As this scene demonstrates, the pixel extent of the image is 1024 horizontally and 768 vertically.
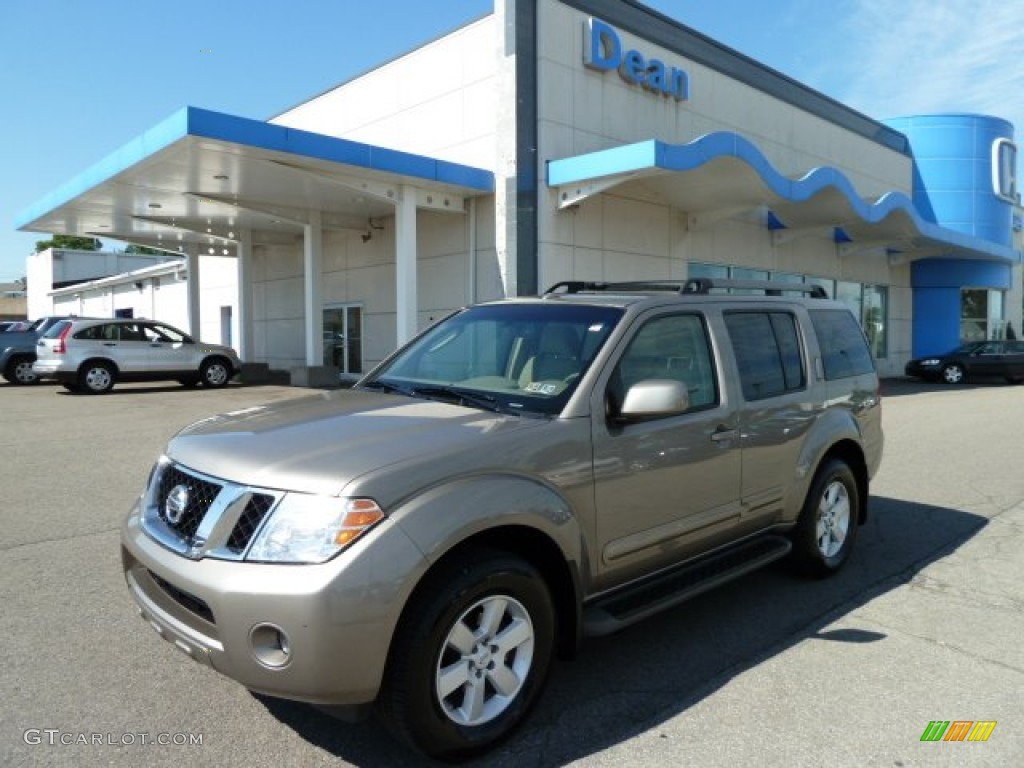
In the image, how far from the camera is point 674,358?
158 inches

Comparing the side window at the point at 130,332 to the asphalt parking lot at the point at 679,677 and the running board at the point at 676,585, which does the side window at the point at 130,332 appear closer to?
the asphalt parking lot at the point at 679,677

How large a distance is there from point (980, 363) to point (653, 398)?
24494 millimetres

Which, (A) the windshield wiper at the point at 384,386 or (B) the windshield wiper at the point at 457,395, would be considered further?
(A) the windshield wiper at the point at 384,386

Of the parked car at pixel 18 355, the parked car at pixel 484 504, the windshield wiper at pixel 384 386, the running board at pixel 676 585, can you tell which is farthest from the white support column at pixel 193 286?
the running board at pixel 676 585

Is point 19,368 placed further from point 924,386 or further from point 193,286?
point 924,386

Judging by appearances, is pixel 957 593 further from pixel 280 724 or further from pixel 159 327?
pixel 159 327

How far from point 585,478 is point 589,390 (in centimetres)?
41

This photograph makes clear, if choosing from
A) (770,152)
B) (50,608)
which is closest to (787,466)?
(50,608)

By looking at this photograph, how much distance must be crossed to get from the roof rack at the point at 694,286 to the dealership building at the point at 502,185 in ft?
29.7

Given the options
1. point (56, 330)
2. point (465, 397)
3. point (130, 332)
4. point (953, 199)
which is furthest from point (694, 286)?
point (953, 199)

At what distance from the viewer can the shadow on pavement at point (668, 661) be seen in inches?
119

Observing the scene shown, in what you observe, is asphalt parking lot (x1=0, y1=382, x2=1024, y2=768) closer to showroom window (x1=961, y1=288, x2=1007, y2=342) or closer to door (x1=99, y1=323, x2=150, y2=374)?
door (x1=99, y1=323, x2=150, y2=374)

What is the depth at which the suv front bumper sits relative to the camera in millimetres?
2502

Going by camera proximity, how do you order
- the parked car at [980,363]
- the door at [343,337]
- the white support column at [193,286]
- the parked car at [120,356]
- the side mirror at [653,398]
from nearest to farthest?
the side mirror at [653,398] < the parked car at [120,356] < the door at [343,337] < the parked car at [980,363] < the white support column at [193,286]
